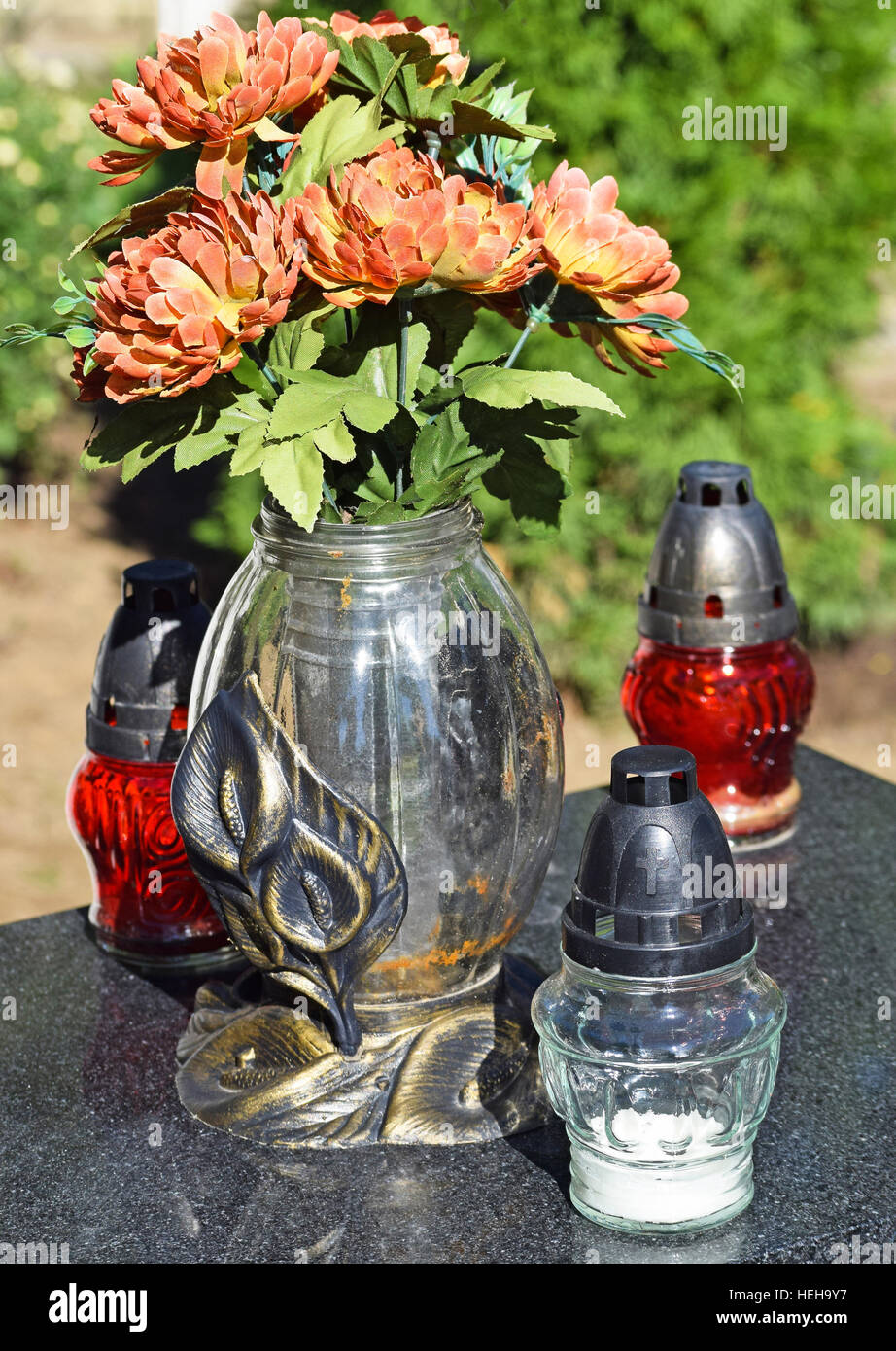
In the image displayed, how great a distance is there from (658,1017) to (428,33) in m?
0.76

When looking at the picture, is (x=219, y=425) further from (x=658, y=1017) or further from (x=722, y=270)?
(x=722, y=270)

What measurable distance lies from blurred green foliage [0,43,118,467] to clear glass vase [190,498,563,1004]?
11.7ft

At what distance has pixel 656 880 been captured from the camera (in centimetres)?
100

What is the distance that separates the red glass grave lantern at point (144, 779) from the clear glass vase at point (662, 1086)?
0.48m

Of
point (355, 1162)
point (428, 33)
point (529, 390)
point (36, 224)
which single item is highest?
point (36, 224)

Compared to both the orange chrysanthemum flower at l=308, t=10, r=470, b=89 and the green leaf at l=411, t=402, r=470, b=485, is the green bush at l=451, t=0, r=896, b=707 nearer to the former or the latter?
the orange chrysanthemum flower at l=308, t=10, r=470, b=89

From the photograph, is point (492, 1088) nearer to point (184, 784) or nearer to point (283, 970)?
point (283, 970)

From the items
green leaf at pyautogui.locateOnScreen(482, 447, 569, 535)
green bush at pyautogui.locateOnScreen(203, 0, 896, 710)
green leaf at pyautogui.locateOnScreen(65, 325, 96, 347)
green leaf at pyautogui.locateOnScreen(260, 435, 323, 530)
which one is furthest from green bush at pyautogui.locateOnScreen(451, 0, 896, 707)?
green leaf at pyautogui.locateOnScreen(260, 435, 323, 530)

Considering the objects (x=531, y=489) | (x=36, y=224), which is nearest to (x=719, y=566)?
(x=531, y=489)

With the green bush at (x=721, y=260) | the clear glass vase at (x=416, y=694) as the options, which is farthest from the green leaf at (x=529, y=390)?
the green bush at (x=721, y=260)

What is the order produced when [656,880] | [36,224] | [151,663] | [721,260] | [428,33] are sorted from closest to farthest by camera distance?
[656,880], [428,33], [151,663], [721,260], [36,224]

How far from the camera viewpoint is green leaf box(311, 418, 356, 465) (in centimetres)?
106
